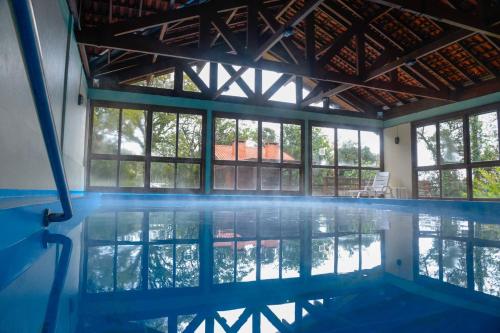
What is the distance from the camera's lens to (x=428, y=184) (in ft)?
26.7

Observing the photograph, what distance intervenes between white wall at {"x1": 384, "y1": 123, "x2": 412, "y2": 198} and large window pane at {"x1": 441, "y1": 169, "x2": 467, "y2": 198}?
880 millimetres

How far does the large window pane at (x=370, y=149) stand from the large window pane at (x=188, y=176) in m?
4.87

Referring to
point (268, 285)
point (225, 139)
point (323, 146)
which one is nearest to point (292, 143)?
point (323, 146)

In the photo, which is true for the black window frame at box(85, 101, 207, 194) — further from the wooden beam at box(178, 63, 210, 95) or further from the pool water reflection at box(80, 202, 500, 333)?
the pool water reflection at box(80, 202, 500, 333)

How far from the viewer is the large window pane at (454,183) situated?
7.33 meters

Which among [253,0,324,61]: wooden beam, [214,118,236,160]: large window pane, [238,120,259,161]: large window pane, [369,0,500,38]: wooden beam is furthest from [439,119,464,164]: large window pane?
[253,0,324,61]: wooden beam

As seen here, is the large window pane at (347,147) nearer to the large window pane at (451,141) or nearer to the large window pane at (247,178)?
the large window pane at (451,141)

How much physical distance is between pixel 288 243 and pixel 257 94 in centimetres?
722

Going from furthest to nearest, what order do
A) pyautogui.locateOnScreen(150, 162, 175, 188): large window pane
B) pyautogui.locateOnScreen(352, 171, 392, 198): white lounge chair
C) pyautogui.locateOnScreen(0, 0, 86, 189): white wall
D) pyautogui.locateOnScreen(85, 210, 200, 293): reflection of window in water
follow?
pyautogui.locateOnScreen(352, 171, 392, 198): white lounge chair < pyautogui.locateOnScreen(150, 162, 175, 188): large window pane < pyautogui.locateOnScreen(0, 0, 86, 189): white wall < pyautogui.locateOnScreen(85, 210, 200, 293): reflection of window in water

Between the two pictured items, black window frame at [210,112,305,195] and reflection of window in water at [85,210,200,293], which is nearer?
reflection of window in water at [85,210,200,293]

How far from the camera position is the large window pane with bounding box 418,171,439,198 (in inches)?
→ 313

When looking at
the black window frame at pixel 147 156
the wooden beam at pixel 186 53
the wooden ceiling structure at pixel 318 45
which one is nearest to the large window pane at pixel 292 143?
the wooden ceiling structure at pixel 318 45

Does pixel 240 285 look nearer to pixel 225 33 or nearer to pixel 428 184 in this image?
pixel 225 33

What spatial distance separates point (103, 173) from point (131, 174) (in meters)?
0.57
